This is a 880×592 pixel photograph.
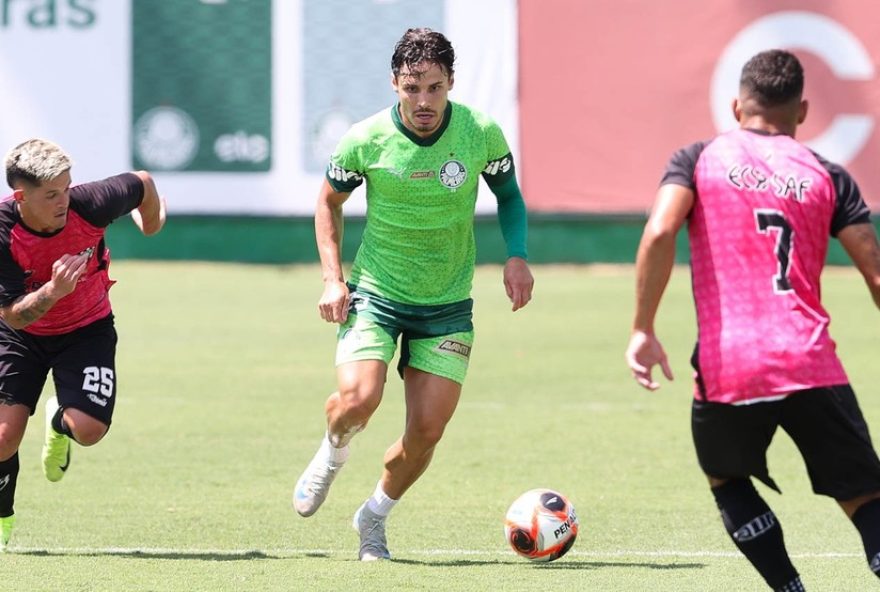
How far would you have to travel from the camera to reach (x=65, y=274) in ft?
21.7

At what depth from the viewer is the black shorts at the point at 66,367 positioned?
23.7 ft

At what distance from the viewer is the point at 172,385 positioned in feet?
42.7

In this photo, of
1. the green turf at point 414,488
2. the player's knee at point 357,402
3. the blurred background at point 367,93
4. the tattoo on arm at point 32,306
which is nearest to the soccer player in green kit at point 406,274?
the player's knee at point 357,402

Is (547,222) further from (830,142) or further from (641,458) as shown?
(641,458)

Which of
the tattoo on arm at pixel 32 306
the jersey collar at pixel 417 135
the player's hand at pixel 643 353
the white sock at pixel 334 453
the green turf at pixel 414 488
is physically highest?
the jersey collar at pixel 417 135

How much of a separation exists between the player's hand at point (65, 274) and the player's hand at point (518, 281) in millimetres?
1926

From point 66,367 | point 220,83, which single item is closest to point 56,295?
point 66,367

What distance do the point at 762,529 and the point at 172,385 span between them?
8.24 metres

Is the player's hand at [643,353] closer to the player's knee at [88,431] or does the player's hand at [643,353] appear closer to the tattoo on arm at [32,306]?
the tattoo on arm at [32,306]

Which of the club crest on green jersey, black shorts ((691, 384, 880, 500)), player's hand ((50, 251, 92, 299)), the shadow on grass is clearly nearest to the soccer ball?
the shadow on grass

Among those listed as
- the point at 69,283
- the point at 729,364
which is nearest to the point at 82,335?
the point at 69,283

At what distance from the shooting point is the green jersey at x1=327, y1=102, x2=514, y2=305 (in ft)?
23.4

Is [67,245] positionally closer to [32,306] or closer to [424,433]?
[32,306]

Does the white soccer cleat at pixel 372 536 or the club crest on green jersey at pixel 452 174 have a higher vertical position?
the club crest on green jersey at pixel 452 174
